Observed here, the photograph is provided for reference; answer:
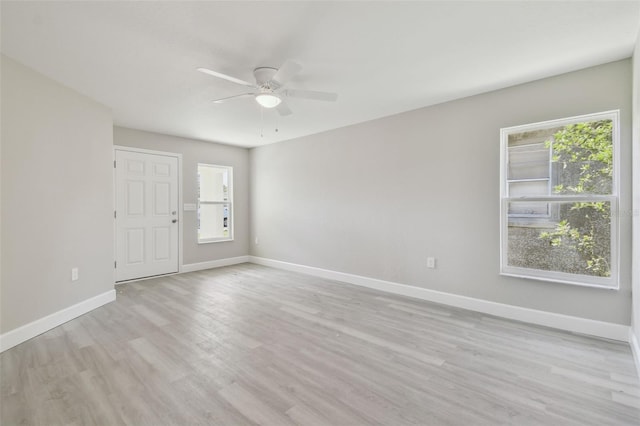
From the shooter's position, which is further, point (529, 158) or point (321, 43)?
point (529, 158)

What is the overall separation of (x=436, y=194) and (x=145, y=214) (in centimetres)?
451

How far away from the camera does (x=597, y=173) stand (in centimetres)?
274

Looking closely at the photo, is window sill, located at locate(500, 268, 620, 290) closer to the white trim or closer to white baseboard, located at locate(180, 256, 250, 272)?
the white trim

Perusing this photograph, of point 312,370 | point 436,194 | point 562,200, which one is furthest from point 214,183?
point 562,200

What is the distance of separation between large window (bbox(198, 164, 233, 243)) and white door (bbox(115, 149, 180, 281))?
662 mm

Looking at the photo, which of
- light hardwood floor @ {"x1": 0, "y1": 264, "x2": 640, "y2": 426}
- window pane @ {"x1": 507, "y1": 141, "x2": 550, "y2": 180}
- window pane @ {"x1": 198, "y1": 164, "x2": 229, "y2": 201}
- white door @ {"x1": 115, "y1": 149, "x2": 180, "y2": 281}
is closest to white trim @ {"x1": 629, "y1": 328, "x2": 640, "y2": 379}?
light hardwood floor @ {"x1": 0, "y1": 264, "x2": 640, "y2": 426}

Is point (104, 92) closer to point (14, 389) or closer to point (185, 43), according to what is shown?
point (185, 43)

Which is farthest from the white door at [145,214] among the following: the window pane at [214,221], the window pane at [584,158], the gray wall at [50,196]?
the window pane at [584,158]

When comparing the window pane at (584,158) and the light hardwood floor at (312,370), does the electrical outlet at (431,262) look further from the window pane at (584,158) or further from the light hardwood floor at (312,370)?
the window pane at (584,158)

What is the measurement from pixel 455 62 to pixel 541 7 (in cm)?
74

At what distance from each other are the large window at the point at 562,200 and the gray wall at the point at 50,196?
4.70m

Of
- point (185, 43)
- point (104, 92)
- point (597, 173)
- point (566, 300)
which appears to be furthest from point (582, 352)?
point (104, 92)

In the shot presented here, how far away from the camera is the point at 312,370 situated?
7.09 ft

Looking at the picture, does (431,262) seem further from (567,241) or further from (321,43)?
(321,43)
